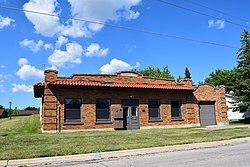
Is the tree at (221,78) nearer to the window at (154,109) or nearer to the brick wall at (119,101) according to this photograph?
the brick wall at (119,101)

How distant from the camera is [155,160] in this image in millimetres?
8602

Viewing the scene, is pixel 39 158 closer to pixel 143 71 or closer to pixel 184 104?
pixel 184 104

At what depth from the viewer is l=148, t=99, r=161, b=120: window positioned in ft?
72.5

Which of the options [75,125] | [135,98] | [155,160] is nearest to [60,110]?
[75,125]

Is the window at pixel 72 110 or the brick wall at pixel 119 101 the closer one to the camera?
the brick wall at pixel 119 101

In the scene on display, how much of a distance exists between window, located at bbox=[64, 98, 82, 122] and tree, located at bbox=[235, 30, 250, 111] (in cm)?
1780

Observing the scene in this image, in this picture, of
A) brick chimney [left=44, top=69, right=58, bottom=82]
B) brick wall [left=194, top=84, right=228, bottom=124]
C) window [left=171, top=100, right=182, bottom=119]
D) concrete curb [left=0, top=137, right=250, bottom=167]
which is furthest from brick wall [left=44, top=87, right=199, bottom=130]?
concrete curb [left=0, top=137, right=250, bottom=167]

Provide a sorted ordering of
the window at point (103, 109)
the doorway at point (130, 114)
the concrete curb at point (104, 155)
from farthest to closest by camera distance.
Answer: the doorway at point (130, 114), the window at point (103, 109), the concrete curb at point (104, 155)

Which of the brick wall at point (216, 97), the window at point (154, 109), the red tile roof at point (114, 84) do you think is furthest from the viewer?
the brick wall at point (216, 97)

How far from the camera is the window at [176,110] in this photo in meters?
23.2

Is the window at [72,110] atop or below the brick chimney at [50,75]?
below

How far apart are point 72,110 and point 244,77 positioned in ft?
63.9

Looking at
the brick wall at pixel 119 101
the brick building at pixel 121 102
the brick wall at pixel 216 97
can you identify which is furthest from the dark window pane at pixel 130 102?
the brick wall at pixel 216 97

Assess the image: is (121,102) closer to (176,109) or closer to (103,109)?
(103,109)
